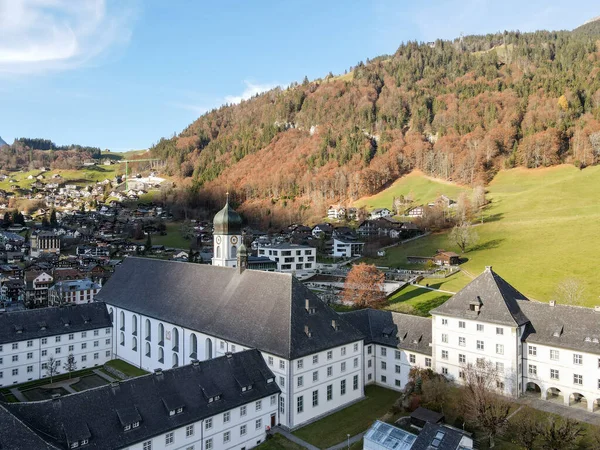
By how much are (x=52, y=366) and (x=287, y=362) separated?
33.0 metres

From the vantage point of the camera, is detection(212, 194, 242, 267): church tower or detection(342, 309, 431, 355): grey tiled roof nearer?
detection(342, 309, 431, 355): grey tiled roof

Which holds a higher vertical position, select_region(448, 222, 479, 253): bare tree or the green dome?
the green dome

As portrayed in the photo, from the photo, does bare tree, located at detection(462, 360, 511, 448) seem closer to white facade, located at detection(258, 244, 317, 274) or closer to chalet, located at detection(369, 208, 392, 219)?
white facade, located at detection(258, 244, 317, 274)

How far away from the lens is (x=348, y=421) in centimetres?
3641

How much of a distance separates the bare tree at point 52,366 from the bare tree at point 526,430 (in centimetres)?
4796

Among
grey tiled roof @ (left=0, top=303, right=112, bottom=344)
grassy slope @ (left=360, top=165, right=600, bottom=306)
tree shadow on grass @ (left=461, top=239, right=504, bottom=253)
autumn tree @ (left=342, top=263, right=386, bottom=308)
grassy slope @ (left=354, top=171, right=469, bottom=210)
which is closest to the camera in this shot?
grey tiled roof @ (left=0, top=303, right=112, bottom=344)

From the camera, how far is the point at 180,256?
4759 inches

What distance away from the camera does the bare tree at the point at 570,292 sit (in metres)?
54.0

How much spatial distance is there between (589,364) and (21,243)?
530ft

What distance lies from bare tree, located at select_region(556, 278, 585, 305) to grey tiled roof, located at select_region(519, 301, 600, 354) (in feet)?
61.1

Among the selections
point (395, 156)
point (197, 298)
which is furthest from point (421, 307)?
point (395, 156)

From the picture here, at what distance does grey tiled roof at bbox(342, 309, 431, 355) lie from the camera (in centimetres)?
4325

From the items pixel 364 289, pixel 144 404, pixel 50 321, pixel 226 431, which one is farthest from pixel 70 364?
pixel 364 289

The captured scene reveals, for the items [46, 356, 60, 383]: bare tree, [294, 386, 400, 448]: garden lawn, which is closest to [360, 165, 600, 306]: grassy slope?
[294, 386, 400, 448]: garden lawn
